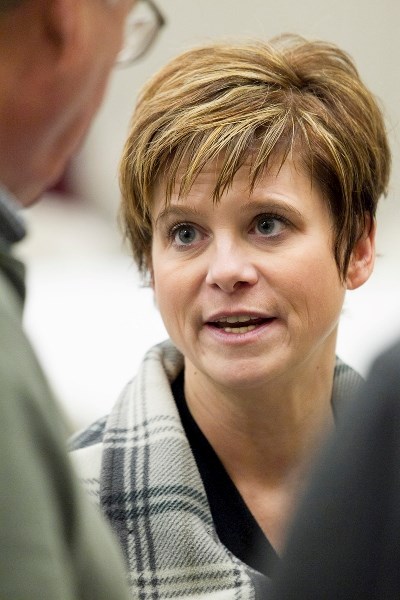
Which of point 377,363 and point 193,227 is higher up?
point 377,363

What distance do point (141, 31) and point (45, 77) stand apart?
32 centimetres

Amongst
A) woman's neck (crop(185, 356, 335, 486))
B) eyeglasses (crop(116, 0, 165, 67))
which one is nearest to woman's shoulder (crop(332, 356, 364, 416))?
woman's neck (crop(185, 356, 335, 486))

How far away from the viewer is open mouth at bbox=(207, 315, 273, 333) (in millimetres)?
1762

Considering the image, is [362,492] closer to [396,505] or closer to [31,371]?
[396,505]

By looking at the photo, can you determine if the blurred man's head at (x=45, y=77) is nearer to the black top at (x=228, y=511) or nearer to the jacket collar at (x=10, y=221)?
the jacket collar at (x=10, y=221)

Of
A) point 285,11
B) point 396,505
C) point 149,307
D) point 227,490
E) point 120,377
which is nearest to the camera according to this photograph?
point 396,505

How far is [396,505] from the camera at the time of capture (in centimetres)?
79

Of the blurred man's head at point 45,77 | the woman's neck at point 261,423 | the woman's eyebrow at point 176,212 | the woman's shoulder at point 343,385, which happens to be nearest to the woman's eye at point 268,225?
the woman's eyebrow at point 176,212

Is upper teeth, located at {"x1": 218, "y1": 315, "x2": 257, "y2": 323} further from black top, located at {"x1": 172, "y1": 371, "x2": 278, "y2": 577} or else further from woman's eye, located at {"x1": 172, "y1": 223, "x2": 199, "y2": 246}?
black top, located at {"x1": 172, "y1": 371, "x2": 278, "y2": 577}

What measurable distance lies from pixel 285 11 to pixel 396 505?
4164 millimetres

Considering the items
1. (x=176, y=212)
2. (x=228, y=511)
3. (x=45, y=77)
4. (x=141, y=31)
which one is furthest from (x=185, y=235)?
(x=45, y=77)

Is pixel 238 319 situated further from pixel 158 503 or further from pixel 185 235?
pixel 158 503

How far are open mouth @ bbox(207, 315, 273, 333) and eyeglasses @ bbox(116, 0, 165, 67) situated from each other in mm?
642

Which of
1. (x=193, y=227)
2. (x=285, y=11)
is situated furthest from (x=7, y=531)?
(x=285, y=11)
